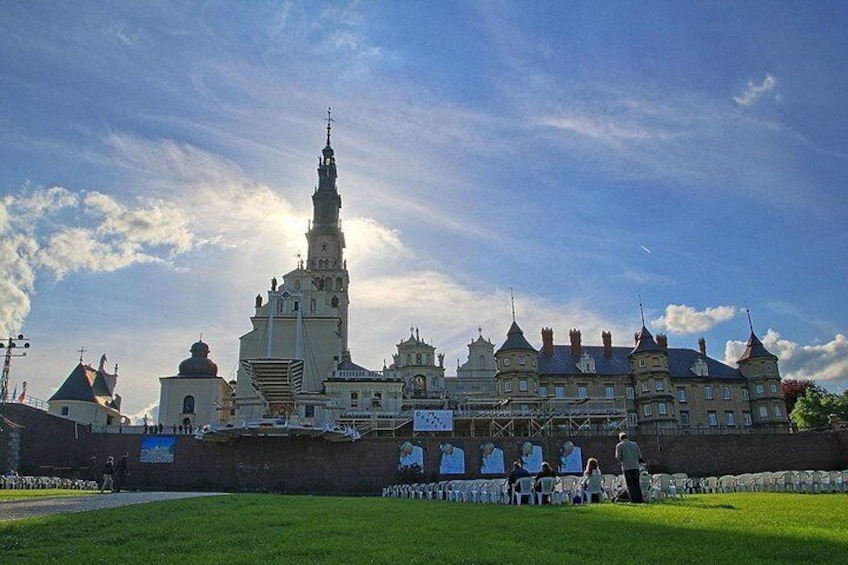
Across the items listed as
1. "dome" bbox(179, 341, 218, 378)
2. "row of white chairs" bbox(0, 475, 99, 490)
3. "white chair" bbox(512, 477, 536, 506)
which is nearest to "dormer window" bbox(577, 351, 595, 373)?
"dome" bbox(179, 341, 218, 378)

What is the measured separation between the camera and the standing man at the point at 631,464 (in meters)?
17.3

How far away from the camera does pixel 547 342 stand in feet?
242

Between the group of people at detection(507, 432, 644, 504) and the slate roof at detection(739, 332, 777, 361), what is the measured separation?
59.9 meters

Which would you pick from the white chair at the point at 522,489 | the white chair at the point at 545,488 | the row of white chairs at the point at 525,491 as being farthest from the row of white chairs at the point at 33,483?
the white chair at the point at 545,488

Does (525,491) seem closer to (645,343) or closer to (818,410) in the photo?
(645,343)

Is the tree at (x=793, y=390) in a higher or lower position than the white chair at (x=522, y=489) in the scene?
higher

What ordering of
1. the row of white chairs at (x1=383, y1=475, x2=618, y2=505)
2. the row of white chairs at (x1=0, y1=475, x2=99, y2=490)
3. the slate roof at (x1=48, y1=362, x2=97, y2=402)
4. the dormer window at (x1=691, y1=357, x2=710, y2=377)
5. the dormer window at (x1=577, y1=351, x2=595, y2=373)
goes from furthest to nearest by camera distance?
the dormer window at (x1=691, y1=357, x2=710, y2=377) < the dormer window at (x1=577, y1=351, x2=595, y2=373) < the slate roof at (x1=48, y1=362, x2=97, y2=402) < the row of white chairs at (x1=0, y1=475, x2=99, y2=490) < the row of white chairs at (x1=383, y1=475, x2=618, y2=505)

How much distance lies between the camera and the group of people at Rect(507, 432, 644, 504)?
57.0ft

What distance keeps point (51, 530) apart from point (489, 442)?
43.5 meters

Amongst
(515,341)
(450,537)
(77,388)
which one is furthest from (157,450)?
(450,537)

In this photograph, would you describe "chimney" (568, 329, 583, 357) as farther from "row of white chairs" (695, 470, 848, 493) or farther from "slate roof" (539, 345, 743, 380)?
"row of white chairs" (695, 470, 848, 493)

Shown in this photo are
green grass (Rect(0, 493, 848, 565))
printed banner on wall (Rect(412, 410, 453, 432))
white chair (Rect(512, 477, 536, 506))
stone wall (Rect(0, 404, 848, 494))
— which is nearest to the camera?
green grass (Rect(0, 493, 848, 565))

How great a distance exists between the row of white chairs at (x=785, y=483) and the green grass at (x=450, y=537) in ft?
46.6

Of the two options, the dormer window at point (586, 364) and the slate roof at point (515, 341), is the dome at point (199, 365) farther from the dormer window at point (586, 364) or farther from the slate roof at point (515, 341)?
the dormer window at point (586, 364)
